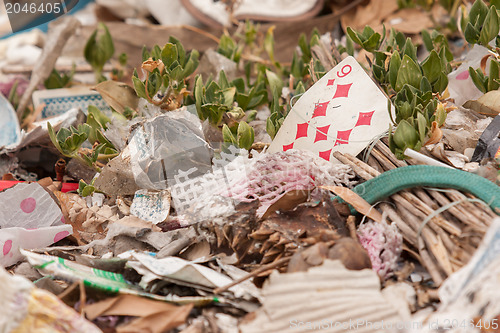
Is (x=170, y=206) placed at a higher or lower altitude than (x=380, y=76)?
lower

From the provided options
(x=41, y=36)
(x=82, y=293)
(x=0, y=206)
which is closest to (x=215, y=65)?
(x=0, y=206)

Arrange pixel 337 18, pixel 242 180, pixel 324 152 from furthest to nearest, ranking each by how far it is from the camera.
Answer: pixel 337 18 < pixel 324 152 < pixel 242 180

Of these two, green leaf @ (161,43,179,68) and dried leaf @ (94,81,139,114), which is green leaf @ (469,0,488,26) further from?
dried leaf @ (94,81,139,114)

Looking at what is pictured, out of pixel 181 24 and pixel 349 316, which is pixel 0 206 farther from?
pixel 181 24

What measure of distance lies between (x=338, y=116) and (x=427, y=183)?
0.96 feet

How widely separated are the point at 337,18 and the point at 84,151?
1.37m

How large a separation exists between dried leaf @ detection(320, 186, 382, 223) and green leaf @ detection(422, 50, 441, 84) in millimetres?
385

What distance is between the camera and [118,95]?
130cm

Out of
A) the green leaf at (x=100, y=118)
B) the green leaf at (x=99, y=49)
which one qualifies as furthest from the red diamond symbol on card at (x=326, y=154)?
the green leaf at (x=99, y=49)

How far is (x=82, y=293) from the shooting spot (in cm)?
74

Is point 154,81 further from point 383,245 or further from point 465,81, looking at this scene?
point 465,81

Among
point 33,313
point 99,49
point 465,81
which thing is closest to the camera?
point 33,313

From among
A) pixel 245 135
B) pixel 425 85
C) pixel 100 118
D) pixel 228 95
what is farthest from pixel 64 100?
pixel 425 85

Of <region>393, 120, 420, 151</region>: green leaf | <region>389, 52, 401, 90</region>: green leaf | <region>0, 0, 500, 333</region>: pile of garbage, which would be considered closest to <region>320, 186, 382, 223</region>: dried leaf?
<region>0, 0, 500, 333</region>: pile of garbage
